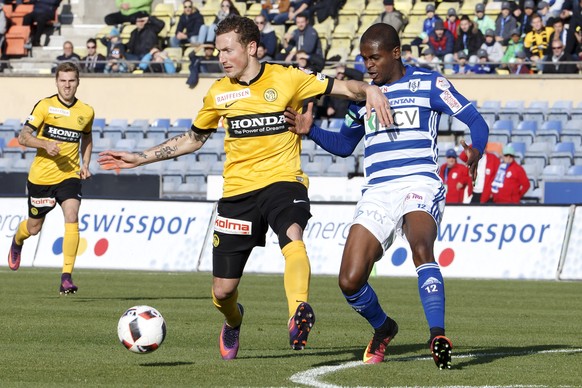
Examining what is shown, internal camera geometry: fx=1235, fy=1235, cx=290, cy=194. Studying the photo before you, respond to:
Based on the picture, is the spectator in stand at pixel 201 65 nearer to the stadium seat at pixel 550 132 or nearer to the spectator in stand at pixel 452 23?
the spectator in stand at pixel 452 23

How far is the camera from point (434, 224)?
798 cm

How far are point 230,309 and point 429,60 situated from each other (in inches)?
720

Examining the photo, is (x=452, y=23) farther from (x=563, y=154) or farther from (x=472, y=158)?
(x=472, y=158)

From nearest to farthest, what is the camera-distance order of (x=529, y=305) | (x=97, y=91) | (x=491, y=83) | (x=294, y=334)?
(x=294, y=334), (x=529, y=305), (x=491, y=83), (x=97, y=91)

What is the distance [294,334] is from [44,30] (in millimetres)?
27441

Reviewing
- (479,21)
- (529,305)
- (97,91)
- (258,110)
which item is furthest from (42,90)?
(258,110)

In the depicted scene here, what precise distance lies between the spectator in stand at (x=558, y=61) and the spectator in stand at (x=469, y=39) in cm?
148

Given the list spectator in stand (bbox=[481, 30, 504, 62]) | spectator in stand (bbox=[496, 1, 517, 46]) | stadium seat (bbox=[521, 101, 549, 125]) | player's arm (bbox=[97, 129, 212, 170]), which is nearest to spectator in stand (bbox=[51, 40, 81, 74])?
spectator in stand (bbox=[481, 30, 504, 62])

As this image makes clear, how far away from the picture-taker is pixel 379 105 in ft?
25.5

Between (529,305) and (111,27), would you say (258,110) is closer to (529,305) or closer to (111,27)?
(529,305)

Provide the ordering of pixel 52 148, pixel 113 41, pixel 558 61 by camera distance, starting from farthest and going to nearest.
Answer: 1. pixel 113 41
2. pixel 558 61
3. pixel 52 148

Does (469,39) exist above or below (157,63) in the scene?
above

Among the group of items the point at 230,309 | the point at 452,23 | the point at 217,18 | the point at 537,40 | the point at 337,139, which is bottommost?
the point at 230,309

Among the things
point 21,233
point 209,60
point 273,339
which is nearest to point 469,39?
point 209,60
